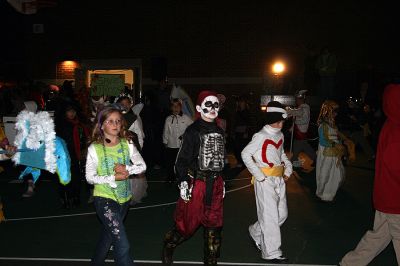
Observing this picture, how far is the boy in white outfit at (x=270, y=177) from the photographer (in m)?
6.67

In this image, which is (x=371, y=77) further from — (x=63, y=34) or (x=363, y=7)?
(x=63, y=34)

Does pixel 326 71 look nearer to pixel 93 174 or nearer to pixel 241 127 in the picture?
pixel 241 127

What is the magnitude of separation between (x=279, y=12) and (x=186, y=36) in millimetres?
4153

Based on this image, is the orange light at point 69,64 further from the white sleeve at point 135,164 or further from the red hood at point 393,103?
the red hood at point 393,103

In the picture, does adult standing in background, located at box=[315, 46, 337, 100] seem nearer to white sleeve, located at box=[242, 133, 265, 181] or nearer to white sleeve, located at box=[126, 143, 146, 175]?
white sleeve, located at box=[242, 133, 265, 181]

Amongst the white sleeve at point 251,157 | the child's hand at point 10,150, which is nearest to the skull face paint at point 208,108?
the white sleeve at point 251,157

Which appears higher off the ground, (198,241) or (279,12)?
(279,12)

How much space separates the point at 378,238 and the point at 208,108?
7.78 feet

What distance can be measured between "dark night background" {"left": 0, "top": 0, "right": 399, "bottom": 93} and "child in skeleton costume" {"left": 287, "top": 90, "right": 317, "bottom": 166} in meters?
9.68

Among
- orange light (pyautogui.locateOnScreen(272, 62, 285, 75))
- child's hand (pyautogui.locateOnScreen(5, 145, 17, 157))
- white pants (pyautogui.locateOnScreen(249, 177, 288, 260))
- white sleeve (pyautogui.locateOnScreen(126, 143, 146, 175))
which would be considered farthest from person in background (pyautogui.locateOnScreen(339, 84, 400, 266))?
orange light (pyautogui.locateOnScreen(272, 62, 285, 75))

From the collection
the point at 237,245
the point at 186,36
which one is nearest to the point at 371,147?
the point at 186,36

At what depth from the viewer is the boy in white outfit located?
263 inches

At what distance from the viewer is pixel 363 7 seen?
74.6ft

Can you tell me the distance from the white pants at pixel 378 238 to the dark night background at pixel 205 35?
1700 cm
